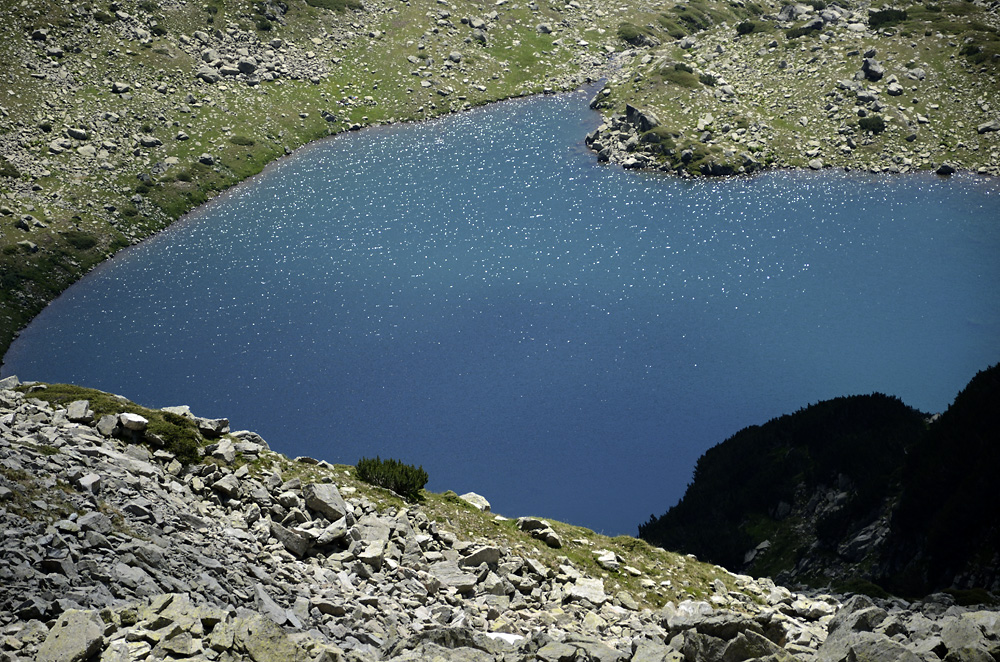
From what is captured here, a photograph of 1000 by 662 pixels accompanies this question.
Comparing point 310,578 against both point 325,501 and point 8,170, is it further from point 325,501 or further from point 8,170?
point 8,170

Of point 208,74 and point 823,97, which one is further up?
point 208,74

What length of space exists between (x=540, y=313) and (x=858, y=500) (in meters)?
32.1

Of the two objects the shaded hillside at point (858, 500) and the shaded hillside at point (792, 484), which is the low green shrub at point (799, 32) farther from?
the shaded hillside at point (792, 484)

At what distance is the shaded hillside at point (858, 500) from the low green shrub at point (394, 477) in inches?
532

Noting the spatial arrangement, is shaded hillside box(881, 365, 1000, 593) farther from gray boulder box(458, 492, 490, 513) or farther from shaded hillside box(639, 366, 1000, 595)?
gray boulder box(458, 492, 490, 513)

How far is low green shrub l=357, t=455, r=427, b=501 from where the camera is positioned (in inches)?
1144

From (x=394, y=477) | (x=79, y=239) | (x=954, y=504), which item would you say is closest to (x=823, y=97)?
(x=954, y=504)

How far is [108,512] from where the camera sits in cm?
2105

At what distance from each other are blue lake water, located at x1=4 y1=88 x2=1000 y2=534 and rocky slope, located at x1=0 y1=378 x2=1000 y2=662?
17436mm

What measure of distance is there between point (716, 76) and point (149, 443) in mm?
93472

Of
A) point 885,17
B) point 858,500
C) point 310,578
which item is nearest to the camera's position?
point 310,578

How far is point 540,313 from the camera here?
6138cm

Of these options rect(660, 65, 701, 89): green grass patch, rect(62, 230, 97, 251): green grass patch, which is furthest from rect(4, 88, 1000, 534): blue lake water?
rect(660, 65, 701, 89): green grass patch

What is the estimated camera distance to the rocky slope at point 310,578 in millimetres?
16969
